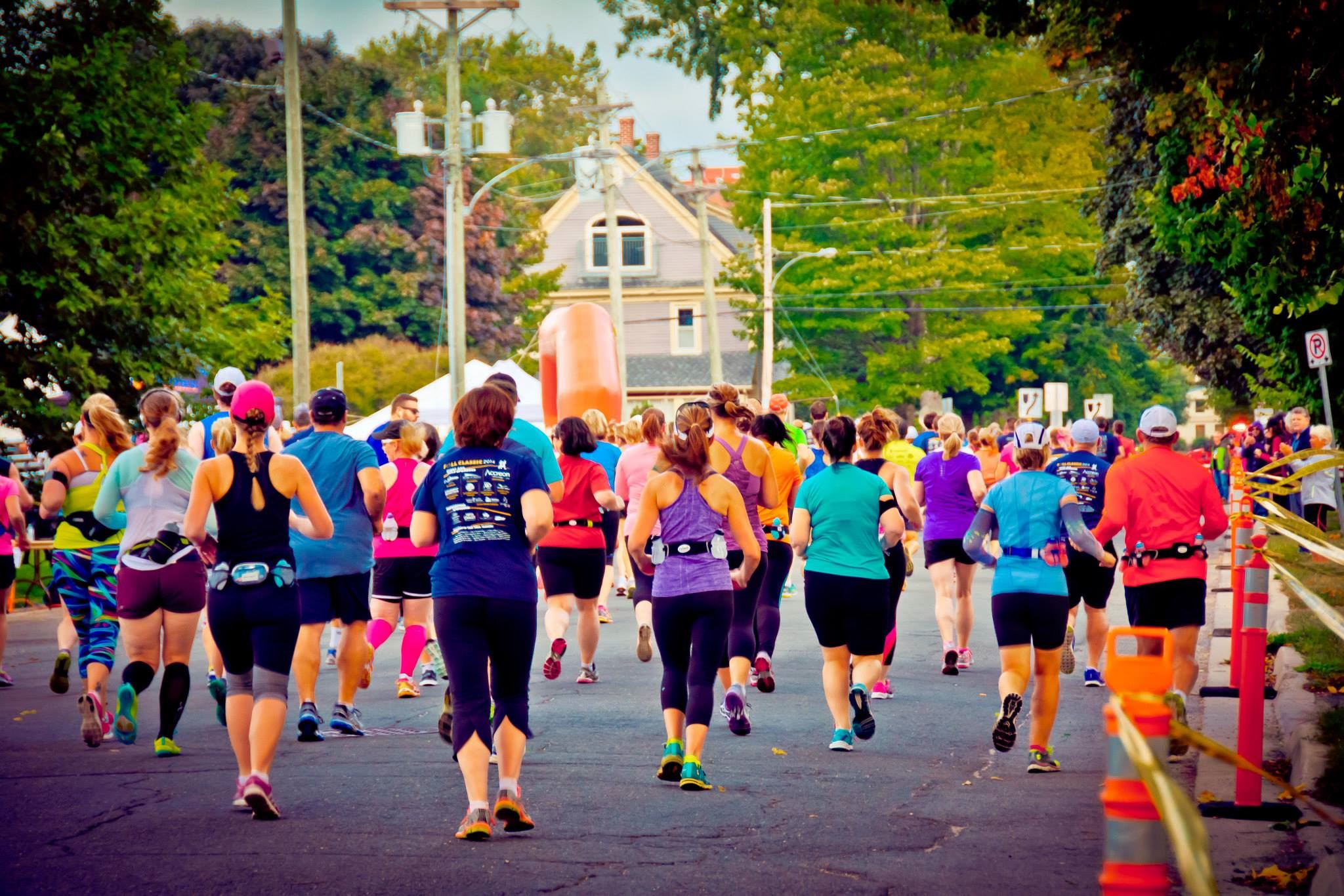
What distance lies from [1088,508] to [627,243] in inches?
2083

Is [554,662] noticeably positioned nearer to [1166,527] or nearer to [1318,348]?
[1166,527]

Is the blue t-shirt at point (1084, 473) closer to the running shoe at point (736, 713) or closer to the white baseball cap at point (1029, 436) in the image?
the white baseball cap at point (1029, 436)

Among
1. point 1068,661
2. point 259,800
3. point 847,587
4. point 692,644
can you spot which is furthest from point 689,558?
point 1068,661

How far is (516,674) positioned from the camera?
696 cm

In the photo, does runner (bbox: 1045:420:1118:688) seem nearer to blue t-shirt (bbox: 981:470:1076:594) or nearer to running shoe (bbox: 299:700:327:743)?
blue t-shirt (bbox: 981:470:1076:594)

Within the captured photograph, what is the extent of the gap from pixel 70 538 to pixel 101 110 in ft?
35.8

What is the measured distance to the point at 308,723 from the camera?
9391 millimetres

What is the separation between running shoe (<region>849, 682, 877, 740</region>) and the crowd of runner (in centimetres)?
1

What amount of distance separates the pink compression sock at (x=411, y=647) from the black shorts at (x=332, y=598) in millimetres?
1543

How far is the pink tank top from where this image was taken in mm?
10984

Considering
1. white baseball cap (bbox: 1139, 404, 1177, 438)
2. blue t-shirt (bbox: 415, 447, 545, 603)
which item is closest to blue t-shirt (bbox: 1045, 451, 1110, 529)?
white baseball cap (bbox: 1139, 404, 1177, 438)

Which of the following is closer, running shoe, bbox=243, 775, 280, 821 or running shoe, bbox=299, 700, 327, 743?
running shoe, bbox=243, 775, 280, 821

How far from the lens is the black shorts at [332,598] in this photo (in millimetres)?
9477

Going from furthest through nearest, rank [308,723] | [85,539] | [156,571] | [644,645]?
[644,645] → [85,539] → [308,723] → [156,571]
